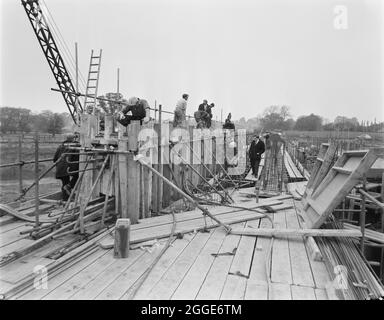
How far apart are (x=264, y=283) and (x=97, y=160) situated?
4.00 meters

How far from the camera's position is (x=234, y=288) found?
3.51 metres

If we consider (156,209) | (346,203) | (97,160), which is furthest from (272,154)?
(97,160)

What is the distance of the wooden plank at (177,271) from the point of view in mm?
3394

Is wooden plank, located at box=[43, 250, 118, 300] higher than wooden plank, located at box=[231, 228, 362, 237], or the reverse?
wooden plank, located at box=[231, 228, 362, 237]

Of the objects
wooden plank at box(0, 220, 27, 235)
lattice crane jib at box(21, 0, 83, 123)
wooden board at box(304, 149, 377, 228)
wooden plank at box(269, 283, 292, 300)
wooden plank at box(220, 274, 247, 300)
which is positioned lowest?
wooden plank at box(269, 283, 292, 300)

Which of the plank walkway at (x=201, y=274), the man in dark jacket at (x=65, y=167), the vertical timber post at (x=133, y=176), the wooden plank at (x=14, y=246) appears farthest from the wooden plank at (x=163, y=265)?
the man in dark jacket at (x=65, y=167)

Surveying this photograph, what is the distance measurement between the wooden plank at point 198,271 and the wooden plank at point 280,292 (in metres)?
0.82

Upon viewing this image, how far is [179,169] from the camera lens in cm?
861

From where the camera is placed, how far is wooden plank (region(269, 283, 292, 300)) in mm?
3330

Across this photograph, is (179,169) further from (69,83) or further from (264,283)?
(69,83)

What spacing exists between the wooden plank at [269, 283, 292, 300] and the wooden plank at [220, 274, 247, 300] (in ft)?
1.04

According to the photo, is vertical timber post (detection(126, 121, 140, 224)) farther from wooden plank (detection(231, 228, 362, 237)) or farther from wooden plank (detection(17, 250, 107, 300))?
wooden plank (detection(231, 228, 362, 237))

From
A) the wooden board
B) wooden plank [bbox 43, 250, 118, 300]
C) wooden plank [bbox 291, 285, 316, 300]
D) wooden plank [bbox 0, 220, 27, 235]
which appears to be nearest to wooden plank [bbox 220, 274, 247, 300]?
wooden plank [bbox 291, 285, 316, 300]

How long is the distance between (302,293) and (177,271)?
4.96ft
